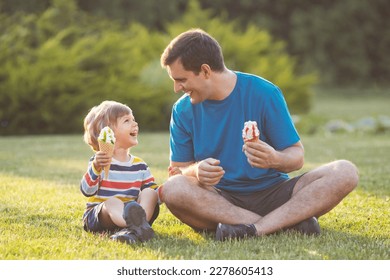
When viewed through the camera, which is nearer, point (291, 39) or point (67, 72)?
point (67, 72)

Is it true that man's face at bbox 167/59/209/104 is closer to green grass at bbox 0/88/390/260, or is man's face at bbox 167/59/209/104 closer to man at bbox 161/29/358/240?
man at bbox 161/29/358/240

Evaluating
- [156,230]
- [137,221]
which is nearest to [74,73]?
[156,230]

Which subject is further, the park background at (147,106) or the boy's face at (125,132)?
the boy's face at (125,132)

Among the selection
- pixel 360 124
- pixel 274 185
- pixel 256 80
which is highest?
pixel 256 80

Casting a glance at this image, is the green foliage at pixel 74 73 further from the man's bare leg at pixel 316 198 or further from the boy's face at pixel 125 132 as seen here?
the man's bare leg at pixel 316 198

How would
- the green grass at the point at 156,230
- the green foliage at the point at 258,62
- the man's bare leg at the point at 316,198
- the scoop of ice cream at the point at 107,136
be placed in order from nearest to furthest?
1. the green grass at the point at 156,230
2. the scoop of ice cream at the point at 107,136
3. the man's bare leg at the point at 316,198
4. the green foliage at the point at 258,62

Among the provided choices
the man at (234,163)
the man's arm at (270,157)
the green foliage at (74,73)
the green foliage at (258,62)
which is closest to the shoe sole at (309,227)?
the man at (234,163)

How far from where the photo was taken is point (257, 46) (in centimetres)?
1847

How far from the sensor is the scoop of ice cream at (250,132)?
3906 mm

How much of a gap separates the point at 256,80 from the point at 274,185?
68 centimetres

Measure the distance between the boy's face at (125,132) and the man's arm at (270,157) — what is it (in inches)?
30.9

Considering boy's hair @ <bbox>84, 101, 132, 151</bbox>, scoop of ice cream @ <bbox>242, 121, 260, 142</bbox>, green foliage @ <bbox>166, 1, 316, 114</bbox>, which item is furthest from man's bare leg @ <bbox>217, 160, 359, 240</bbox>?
green foliage @ <bbox>166, 1, 316, 114</bbox>

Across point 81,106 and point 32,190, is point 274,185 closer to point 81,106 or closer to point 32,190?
point 32,190
